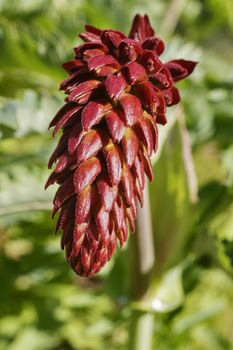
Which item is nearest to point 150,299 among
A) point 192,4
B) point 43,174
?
point 43,174

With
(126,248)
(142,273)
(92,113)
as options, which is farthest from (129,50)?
(126,248)

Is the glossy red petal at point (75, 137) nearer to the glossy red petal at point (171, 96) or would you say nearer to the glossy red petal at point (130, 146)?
the glossy red petal at point (130, 146)

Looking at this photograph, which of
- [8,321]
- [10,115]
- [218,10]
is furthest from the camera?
[218,10]

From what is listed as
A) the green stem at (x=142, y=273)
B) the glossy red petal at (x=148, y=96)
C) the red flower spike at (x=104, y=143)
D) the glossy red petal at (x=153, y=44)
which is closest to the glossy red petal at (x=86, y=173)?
the red flower spike at (x=104, y=143)

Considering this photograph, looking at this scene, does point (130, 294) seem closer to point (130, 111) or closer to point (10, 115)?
point (10, 115)

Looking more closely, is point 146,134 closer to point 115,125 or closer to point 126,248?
point 115,125
